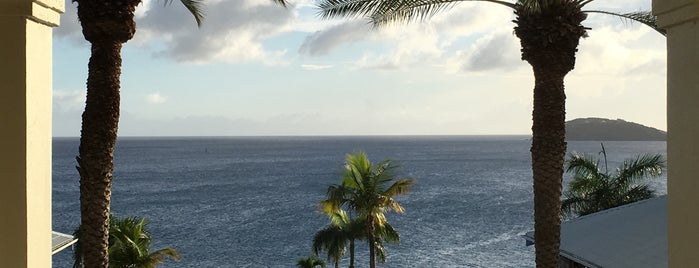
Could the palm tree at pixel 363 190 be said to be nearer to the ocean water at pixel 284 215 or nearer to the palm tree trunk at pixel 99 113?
the palm tree trunk at pixel 99 113

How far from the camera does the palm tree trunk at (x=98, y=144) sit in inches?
381

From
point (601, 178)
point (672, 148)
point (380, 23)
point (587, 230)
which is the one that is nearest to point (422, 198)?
point (601, 178)

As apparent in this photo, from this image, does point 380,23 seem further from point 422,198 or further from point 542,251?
point 422,198

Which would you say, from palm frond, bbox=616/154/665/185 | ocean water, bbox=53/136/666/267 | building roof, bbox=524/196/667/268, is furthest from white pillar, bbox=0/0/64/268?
ocean water, bbox=53/136/666/267

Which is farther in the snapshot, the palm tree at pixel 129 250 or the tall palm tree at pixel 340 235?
the tall palm tree at pixel 340 235

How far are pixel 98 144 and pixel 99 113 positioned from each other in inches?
16.8

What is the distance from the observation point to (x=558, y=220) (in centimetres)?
1071

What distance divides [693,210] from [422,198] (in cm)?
8336

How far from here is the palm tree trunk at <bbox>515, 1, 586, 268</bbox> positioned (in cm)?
1057

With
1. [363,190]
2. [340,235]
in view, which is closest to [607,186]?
[363,190]

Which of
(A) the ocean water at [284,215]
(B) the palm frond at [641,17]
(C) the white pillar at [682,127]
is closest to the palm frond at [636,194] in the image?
(B) the palm frond at [641,17]

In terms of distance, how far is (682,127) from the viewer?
3826mm

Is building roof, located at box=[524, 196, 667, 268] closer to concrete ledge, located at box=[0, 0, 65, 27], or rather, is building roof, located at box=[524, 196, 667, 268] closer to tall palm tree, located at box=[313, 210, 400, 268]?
tall palm tree, located at box=[313, 210, 400, 268]

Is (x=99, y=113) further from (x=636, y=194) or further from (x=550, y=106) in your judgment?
(x=636, y=194)
